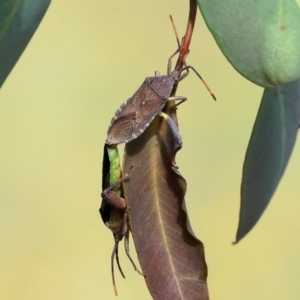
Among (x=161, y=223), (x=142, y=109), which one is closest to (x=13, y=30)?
(x=142, y=109)

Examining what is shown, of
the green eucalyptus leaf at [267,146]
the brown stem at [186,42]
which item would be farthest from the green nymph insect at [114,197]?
the green eucalyptus leaf at [267,146]

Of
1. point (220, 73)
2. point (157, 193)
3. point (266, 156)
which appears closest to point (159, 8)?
point (220, 73)

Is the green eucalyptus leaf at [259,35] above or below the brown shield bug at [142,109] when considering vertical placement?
→ above

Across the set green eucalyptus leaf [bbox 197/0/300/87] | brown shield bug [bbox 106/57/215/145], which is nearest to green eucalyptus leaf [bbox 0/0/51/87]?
brown shield bug [bbox 106/57/215/145]

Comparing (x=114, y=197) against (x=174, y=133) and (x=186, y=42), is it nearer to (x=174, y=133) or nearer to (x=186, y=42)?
(x=174, y=133)

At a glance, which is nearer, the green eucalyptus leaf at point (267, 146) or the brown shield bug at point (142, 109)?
the brown shield bug at point (142, 109)

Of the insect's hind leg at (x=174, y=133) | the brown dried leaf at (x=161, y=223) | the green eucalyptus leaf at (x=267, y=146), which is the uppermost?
the green eucalyptus leaf at (x=267, y=146)

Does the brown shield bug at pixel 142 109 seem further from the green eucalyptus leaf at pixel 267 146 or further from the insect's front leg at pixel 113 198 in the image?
the green eucalyptus leaf at pixel 267 146
